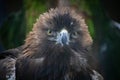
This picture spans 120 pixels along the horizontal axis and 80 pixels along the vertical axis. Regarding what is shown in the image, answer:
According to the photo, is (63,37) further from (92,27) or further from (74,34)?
(92,27)

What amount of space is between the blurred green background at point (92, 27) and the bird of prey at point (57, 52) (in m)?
1.55

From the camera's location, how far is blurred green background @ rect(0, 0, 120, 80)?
6051mm

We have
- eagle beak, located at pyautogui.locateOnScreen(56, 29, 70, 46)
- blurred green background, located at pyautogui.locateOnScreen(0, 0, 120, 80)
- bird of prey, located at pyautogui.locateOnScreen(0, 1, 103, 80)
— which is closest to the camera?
eagle beak, located at pyautogui.locateOnScreen(56, 29, 70, 46)

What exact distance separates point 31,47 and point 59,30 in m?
0.39

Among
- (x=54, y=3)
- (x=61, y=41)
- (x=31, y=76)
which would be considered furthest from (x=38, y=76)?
(x=54, y=3)

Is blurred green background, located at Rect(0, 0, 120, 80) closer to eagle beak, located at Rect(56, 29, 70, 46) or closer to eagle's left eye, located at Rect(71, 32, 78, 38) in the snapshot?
eagle's left eye, located at Rect(71, 32, 78, 38)

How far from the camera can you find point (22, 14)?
6332mm

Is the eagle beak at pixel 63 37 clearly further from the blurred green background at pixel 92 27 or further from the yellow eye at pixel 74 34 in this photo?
the blurred green background at pixel 92 27

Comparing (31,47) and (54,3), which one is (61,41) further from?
(54,3)

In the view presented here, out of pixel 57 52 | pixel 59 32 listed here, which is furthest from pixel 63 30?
pixel 57 52

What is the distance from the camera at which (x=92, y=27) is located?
6066 millimetres

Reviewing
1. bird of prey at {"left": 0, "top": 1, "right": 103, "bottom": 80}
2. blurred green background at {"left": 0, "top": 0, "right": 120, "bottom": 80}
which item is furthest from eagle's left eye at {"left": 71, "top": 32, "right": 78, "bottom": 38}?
blurred green background at {"left": 0, "top": 0, "right": 120, "bottom": 80}

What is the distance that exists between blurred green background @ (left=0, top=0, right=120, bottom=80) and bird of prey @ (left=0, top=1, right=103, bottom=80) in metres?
1.55

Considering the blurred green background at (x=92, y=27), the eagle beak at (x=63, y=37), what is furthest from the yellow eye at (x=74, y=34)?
the blurred green background at (x=92, y=27)
